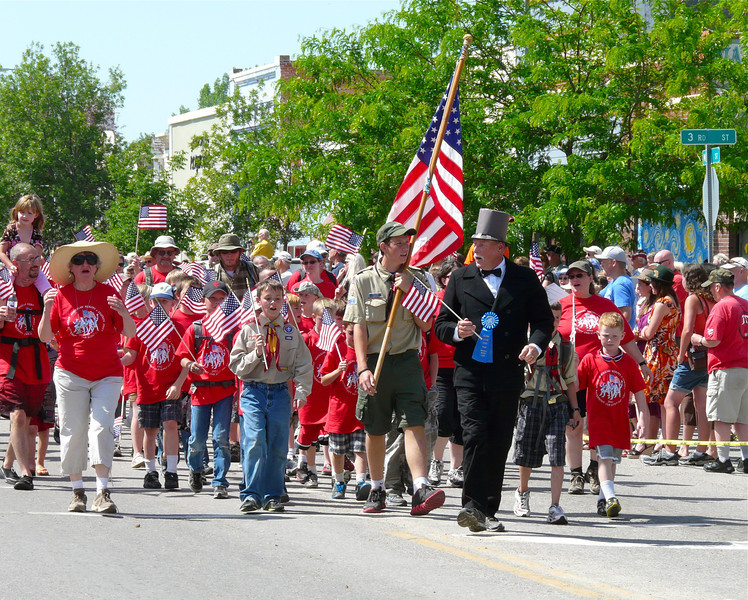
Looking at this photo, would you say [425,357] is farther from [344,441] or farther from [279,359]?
[279,359]

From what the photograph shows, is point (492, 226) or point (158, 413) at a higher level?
point (492, 226)

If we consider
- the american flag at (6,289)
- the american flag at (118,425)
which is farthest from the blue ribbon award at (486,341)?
the american flag at (118,425)

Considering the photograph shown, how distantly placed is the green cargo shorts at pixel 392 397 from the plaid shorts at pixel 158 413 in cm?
247

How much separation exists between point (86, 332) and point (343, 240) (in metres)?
9.87

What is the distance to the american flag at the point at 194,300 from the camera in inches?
448

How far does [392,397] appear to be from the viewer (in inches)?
375

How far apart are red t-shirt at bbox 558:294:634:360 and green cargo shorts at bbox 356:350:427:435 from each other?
202 cm

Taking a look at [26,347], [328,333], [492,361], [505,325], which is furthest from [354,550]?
[26,347]

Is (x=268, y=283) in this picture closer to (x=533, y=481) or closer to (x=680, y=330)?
(x=533, y=481)

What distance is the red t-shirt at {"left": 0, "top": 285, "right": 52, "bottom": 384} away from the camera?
446 inches

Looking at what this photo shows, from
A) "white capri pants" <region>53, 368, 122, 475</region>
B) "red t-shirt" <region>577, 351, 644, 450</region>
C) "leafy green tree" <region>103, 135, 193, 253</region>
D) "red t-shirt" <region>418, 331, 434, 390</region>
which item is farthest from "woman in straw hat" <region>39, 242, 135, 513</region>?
"leafy green tree" <region>103, 135, 193, 253</region>

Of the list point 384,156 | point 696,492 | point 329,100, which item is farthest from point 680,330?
point 329,100

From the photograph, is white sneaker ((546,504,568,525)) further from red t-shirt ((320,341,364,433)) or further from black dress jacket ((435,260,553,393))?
Answer: red t-shirt ((320,341,364,433))

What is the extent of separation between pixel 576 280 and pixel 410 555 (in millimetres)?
3889
